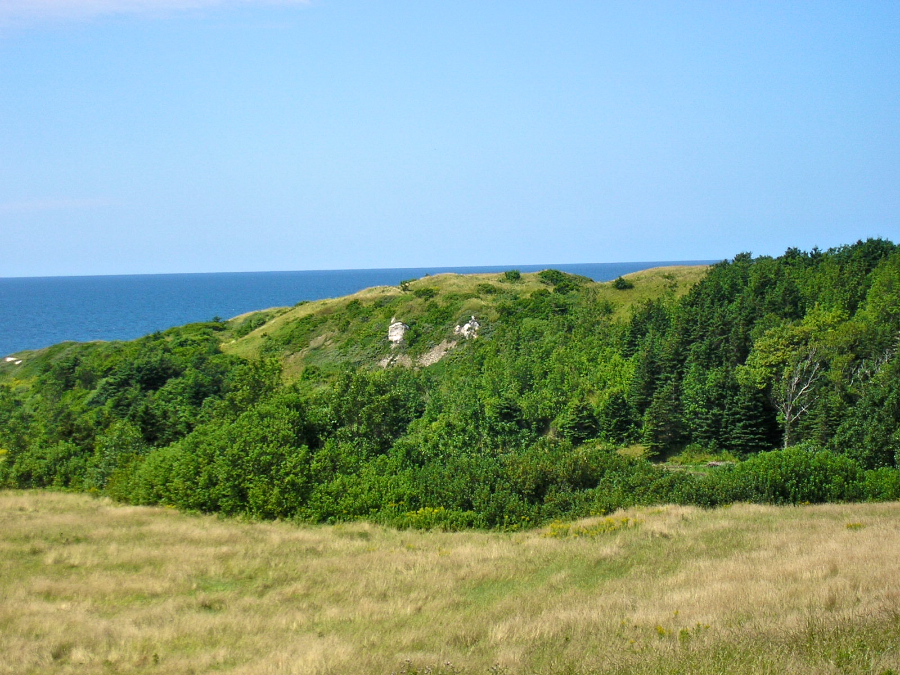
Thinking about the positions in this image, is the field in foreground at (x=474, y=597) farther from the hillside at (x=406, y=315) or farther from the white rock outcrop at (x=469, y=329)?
the white rock outcrop at (x=469, y=329)

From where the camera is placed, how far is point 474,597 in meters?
17.9

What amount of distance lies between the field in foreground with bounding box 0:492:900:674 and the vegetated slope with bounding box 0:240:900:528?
6593 mm

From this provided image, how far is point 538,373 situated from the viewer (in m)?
59.6

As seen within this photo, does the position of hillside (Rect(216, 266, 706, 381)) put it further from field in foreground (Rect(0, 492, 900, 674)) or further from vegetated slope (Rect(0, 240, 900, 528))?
field in foreground (Rect(0, 492, 900, 674))

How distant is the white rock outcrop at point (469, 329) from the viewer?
74.4 meters

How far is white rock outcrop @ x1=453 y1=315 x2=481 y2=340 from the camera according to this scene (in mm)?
74375

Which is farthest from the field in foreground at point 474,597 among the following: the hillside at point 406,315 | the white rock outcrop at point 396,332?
the white rock outcrop at point 396,332

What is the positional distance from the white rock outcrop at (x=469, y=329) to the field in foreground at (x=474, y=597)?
46418 mm

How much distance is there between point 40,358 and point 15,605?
90893 millimetres

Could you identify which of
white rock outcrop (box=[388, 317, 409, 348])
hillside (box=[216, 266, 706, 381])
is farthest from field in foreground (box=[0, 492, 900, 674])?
white rock outcrop (box=[388, 317, 409, 348])

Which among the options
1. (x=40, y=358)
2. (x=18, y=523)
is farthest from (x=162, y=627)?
(x=40, y=358)

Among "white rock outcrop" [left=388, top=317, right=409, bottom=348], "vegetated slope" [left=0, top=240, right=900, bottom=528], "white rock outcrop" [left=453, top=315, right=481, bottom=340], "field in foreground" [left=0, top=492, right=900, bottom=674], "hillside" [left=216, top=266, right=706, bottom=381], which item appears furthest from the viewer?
"white rock outcrop" [left=388, top=317, right=409, bottom=348]

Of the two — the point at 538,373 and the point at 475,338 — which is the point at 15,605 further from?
the point at 475,338

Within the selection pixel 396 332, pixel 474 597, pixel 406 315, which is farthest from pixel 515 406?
pixel 474 597
